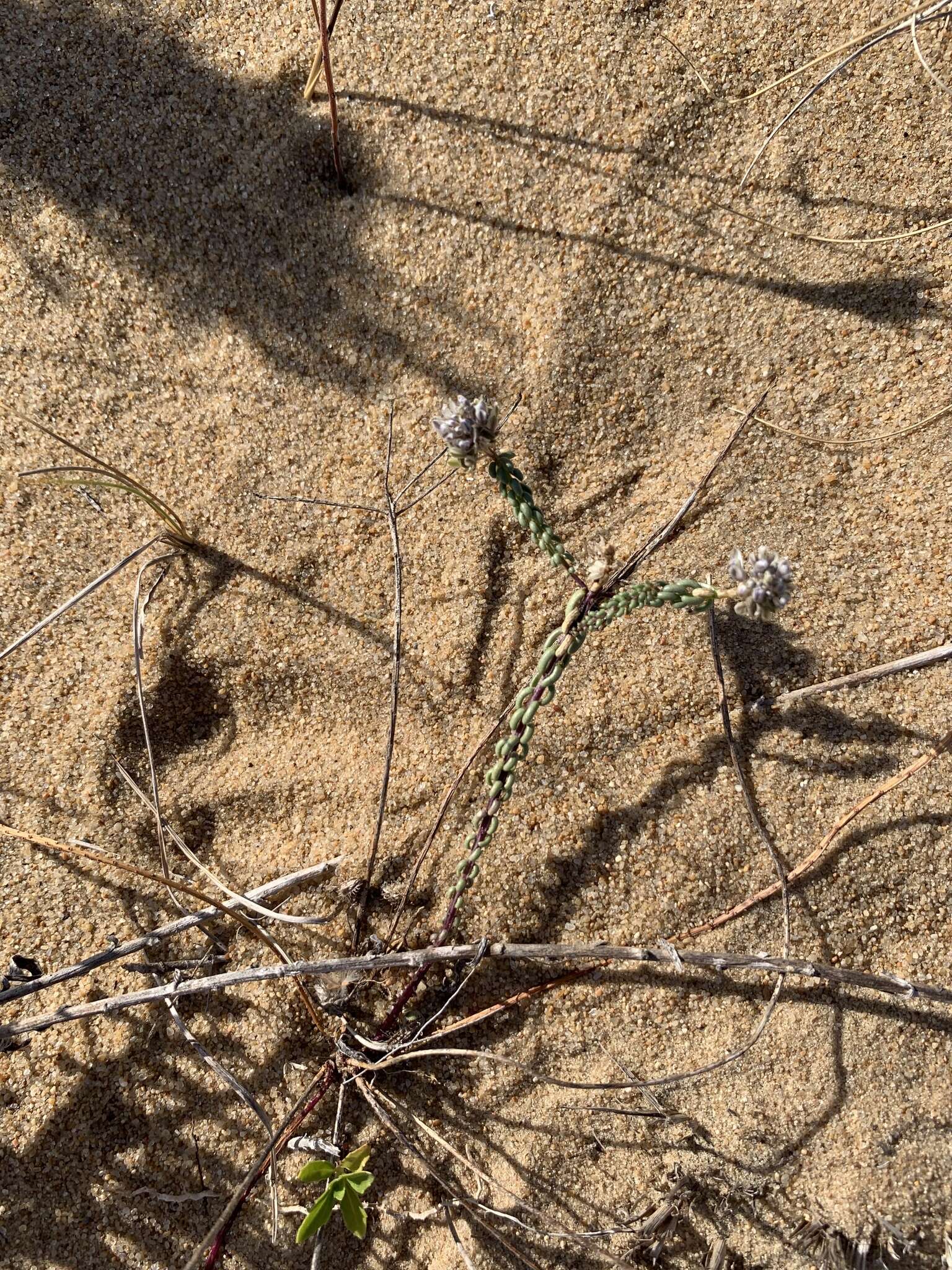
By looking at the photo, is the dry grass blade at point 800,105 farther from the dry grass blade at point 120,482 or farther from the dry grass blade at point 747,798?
the dry grass blade at point 120,482

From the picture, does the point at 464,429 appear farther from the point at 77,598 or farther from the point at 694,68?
the point at 694,68

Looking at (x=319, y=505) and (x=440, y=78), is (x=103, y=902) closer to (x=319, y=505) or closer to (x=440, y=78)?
(x=319, y=505)

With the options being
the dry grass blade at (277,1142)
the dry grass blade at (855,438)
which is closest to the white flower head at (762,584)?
the dry grass blade at (855,438)

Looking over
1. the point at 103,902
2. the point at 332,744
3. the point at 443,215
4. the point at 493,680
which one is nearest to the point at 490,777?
the point at 493,680

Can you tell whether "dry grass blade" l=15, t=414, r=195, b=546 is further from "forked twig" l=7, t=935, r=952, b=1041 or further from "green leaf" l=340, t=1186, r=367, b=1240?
"green leaf" l=340, t=1186, r=367, b=1240

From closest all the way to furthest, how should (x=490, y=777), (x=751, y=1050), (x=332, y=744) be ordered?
(x=490, y=777)
(x=751, y=1050)
(x=332, y=744)
